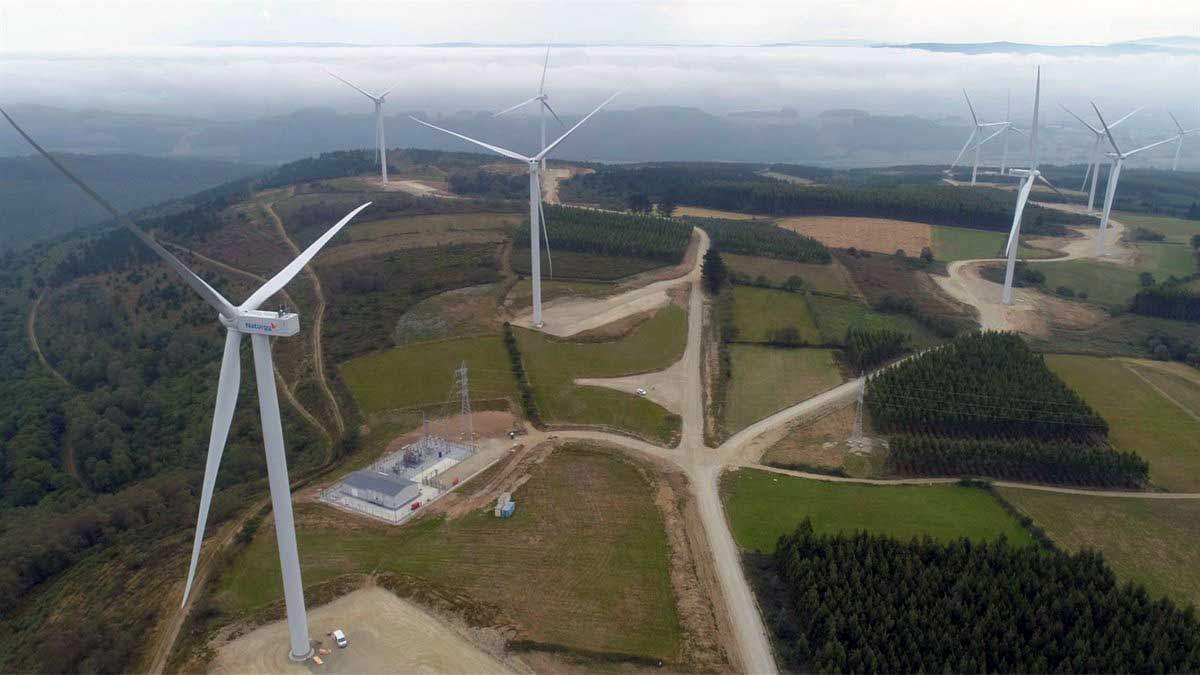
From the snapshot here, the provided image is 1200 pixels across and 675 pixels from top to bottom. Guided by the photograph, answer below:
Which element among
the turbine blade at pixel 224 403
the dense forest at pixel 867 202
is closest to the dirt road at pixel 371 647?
the turbine blade at pixel 224 403

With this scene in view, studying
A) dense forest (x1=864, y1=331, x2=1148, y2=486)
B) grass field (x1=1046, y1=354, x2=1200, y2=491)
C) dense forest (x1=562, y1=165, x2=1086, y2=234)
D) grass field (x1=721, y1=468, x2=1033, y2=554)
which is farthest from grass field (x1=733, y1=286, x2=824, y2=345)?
dense forest (x1=562, y1=165, x2=1086, y2=234)

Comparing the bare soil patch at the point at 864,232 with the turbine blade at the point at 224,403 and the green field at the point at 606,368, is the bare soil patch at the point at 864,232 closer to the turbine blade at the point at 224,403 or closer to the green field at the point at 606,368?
the green field at the point at 606,368

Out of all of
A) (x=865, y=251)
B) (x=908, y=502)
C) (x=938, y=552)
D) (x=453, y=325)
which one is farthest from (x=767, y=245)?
(x=938, y=552)

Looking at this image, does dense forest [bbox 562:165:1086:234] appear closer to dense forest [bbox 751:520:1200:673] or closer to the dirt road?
dense forest [bbox 751:520:1200:673]

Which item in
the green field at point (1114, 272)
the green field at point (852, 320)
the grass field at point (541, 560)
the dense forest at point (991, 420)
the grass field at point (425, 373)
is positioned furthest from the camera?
the green field at point (1114, 272)

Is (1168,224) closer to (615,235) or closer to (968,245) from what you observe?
(968,245)

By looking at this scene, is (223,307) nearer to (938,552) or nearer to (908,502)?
(938,552)
